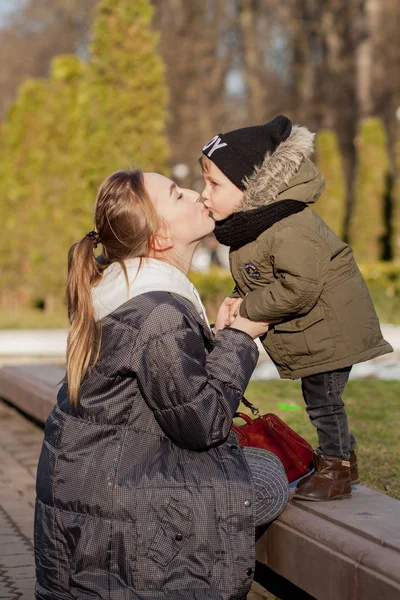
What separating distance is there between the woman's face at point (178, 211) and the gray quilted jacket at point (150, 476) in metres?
0.31

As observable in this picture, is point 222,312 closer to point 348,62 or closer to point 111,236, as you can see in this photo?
point 111,236

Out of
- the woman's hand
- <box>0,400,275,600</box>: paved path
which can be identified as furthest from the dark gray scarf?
<box>0,400,275,600</box>: paved path

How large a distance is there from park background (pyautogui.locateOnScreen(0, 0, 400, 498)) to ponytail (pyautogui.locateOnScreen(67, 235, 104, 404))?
1.77 metres

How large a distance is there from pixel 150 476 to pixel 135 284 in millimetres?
606

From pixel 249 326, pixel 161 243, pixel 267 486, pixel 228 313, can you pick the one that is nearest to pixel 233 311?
pixel 228 313

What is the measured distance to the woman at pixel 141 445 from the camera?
117 inches

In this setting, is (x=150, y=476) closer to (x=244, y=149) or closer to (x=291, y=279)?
(x=291, y=279)

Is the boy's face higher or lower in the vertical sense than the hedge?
higher

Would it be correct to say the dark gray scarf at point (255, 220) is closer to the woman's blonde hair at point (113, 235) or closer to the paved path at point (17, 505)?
the woman's blonde hair at point (113, 235)

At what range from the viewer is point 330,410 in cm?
363

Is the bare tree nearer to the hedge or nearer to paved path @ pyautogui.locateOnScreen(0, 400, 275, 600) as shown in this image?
the hedge

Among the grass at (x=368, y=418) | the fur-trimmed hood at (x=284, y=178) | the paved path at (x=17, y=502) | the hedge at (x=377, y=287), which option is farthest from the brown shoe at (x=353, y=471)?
the hedge at (x=377, y=287)

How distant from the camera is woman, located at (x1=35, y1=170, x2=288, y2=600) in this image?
298cm

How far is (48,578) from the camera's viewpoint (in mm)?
3137
